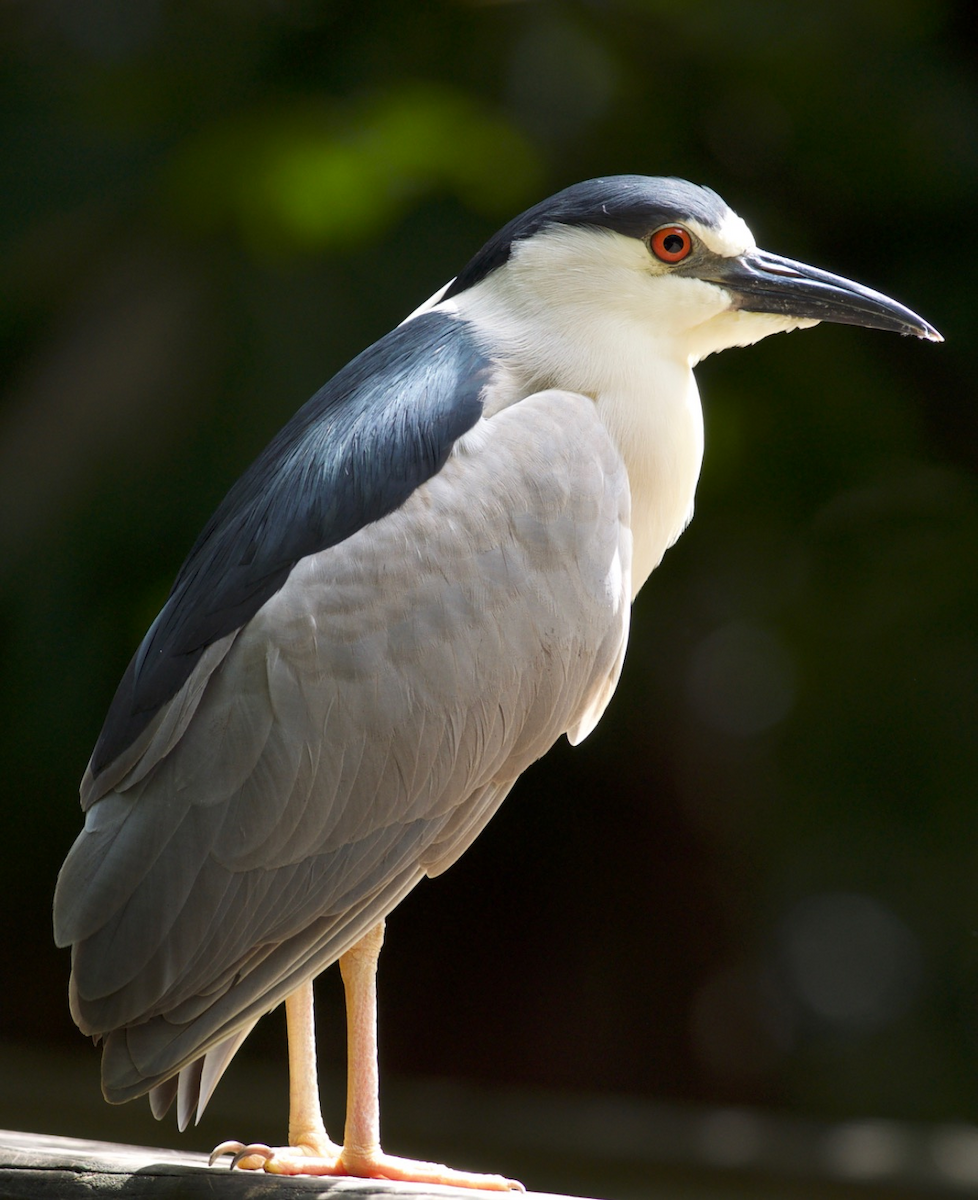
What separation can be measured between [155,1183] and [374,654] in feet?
2.26

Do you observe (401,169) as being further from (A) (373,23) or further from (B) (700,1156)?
(B) (700,1156)

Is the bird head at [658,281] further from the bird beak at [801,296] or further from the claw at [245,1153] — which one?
the claw at [245,1153]

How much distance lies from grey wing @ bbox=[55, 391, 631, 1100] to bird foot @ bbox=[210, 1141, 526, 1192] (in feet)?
0.61

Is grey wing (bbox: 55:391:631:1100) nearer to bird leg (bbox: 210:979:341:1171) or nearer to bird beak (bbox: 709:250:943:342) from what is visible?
bird leg (bbox: 210:979:341:1171)

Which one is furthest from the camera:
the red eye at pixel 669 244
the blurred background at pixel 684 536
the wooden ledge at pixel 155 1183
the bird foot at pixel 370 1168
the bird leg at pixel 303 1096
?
the blurred background at pixel 684 536

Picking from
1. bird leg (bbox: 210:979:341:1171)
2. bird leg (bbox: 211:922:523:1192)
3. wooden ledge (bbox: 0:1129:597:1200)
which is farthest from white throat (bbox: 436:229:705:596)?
wooden ledge (bbox: 0:1129:597:1200)

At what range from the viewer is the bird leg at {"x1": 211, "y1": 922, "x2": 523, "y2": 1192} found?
1.72m

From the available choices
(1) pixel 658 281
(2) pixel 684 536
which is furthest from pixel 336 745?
(2) pixel 684 536

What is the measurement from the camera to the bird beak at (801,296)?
2.00m

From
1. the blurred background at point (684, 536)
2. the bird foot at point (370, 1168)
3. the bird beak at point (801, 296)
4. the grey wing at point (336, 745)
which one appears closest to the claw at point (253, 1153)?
the bird foot at point (370, 1168)

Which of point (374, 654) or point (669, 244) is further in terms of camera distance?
point (669, 244)

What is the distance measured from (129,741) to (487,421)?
2.18 ft

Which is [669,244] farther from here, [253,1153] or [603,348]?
[253,1153]

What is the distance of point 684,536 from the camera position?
383 cm
